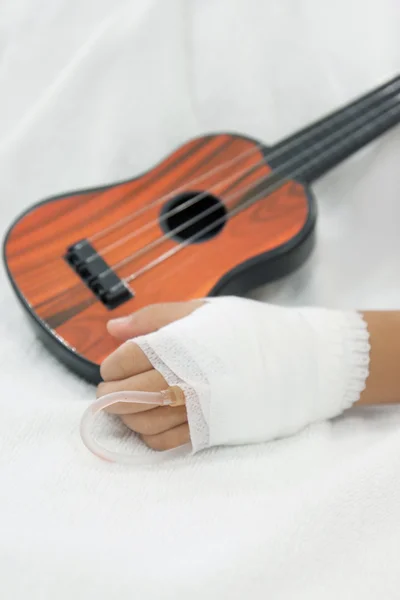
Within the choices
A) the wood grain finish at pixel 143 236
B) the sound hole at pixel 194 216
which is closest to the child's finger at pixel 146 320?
the wood grain finish at pixel 143 236

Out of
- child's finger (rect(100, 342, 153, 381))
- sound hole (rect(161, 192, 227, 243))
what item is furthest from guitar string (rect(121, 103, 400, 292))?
child's finger (rect(100, 342, 153, 381))

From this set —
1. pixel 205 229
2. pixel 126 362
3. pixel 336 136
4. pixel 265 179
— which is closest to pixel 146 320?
pixel 126 362

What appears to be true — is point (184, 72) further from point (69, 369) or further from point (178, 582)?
point (178, 582)

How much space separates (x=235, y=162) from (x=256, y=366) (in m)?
0.34

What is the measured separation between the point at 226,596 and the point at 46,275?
354mm

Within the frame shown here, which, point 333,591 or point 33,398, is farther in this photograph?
point 33,398

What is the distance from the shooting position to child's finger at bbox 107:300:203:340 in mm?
537

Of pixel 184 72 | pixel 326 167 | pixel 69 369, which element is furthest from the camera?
pixel 184 72

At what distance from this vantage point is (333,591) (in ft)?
1.26

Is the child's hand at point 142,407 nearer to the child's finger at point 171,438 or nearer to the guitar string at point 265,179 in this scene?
the child's finger at point 171,438

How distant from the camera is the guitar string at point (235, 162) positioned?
2.13 feet

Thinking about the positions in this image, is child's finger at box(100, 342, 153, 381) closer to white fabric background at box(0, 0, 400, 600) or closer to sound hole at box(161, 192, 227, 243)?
white fabric background at box(0, 0, 400, 600)

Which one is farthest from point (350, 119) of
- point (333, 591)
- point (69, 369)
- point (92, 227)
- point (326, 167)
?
point (333, 591)

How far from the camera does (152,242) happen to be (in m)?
0.64
